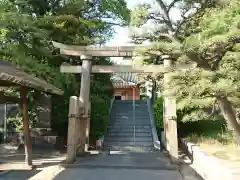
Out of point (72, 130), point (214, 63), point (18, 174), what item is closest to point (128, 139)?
point (72, 130)

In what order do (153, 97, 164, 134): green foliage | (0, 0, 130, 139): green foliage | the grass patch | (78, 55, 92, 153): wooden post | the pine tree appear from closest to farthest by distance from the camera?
the pine tree → the grass patch → (78, 55, 92, 153): wooden post → (0, 0, 130, 139): green foliage → (153, 97, 164, 134): green foliage

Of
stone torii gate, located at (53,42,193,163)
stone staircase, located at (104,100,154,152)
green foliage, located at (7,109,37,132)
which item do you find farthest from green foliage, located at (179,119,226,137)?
green foliage, located at (7,109,37,132)

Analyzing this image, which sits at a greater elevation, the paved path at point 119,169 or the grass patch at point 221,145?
the grass patch at point 221,145

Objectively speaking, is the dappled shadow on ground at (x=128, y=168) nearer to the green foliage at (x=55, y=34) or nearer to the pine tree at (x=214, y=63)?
the pine tree at (x=214, y=63)

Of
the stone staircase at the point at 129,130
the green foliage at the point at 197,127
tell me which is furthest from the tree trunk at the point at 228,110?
the green foliage at the point at 197,127

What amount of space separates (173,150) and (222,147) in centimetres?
141

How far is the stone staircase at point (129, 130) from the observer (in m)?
13.8

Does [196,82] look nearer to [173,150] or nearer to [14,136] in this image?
[173,150]

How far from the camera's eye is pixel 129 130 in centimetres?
1568

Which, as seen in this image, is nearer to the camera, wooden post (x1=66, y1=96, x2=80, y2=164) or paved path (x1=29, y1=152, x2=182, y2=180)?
paved path (x1=29, y1=152, x2=182, y2=180)

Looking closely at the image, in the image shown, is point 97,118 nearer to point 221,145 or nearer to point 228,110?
point 221,145

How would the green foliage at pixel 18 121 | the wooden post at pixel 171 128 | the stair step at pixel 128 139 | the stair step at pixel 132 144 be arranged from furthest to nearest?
the green foliage at pixel 18 121, the stair step at pixel 128 139, the stair step at pixel 132 144, the wooden post at pixel 171 128

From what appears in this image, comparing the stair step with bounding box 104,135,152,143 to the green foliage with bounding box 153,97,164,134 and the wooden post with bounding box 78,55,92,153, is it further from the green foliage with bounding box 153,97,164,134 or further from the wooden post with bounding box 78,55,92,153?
the wooden post with bounding box 78,55,92,153

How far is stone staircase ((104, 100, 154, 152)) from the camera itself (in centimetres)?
1380
